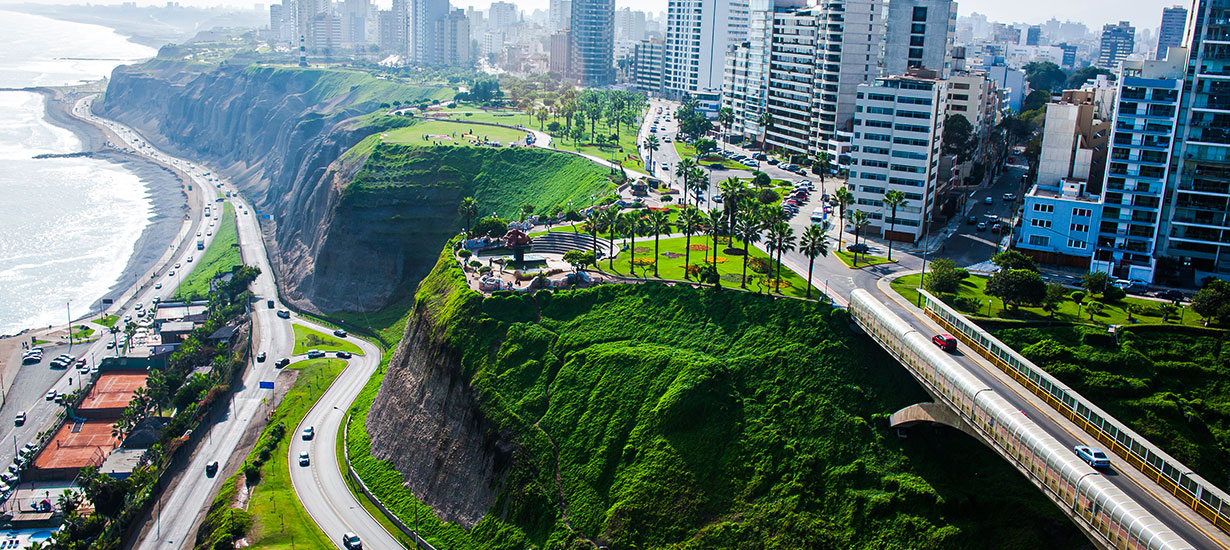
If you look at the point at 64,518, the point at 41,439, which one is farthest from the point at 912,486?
the point at 41,439

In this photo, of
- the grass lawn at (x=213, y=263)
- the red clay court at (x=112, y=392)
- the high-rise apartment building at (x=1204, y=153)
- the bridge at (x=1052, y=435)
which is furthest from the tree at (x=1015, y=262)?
the grass lawn at (x=213, y=263)

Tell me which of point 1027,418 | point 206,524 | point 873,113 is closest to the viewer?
point 1027,418

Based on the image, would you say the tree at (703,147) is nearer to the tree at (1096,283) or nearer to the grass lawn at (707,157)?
the grass lawn at (707,157)

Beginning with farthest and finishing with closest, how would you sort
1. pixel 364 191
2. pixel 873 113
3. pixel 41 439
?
pixel 364 191 < pixel 873 113 < pixel 41 439

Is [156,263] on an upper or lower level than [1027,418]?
lower

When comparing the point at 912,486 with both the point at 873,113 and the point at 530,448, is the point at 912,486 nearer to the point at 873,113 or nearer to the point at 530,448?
the point at 530,448

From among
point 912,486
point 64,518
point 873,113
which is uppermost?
point 873,113

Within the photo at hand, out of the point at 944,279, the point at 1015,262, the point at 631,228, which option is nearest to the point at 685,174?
the point at 631,228
